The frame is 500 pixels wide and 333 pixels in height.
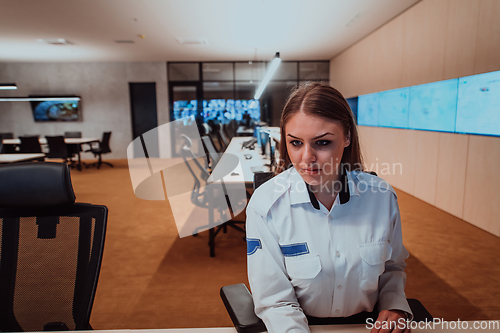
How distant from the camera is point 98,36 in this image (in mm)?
6574

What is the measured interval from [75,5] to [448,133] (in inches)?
233

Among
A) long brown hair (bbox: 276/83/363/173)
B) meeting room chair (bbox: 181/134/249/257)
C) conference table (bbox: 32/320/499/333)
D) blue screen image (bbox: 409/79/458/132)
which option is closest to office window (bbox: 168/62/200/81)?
meeting room chair (bbox: 181/134/249/257)

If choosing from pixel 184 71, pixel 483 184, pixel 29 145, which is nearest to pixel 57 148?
pixel 29 145

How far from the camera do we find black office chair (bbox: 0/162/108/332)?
3.95 feet

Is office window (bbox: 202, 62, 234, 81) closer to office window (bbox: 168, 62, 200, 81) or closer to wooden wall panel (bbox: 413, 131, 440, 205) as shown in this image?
office window (bbox: 168, 62, 200, 81)

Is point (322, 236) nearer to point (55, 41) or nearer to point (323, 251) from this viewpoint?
point (323, 251)

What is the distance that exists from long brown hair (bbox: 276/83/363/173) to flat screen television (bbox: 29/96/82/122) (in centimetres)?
1055

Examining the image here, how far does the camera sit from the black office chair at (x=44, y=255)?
120cm

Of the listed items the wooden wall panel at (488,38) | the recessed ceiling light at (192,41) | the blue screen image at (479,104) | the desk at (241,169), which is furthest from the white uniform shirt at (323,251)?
the recessed ceiling light at (192,41)

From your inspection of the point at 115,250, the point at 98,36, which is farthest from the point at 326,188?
the point at 98,36

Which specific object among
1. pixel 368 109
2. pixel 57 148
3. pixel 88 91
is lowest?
pixel 57 148

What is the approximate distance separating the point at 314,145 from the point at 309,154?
0.04m

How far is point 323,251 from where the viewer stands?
0.98 metres

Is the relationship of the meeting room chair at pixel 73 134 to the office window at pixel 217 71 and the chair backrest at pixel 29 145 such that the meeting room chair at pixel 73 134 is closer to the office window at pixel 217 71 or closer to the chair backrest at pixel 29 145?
the chair backrest at pixel 29 145
